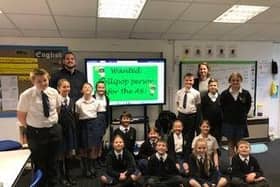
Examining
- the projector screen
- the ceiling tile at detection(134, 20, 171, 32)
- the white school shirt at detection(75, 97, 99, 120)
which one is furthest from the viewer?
the projector screen

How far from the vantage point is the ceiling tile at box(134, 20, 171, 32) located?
3.76 m

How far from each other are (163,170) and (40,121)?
4.62 ft

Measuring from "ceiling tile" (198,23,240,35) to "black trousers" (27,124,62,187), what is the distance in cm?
273

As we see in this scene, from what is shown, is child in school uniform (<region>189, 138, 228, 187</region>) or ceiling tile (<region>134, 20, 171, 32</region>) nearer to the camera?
child in school uniform (<region>189, 138, 228, 187</region>)

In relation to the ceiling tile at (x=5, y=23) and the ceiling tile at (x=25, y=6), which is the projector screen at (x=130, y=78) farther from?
the ceiling tile at (x=25, y=6)

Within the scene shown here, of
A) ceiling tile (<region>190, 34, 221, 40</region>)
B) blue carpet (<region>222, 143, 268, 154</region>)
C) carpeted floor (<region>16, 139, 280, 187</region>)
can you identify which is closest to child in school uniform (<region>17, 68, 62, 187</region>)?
carpeted floor (<region>16, 139, 280, 187</region>)

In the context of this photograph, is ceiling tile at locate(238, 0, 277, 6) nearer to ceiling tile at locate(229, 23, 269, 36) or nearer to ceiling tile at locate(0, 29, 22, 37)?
ceiling tile at locate(229, 23, 269, 36)

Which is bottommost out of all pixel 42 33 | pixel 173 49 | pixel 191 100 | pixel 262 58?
pixel 191 100

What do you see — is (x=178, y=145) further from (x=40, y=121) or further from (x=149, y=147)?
(x=40, y=121)

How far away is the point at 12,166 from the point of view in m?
1.96

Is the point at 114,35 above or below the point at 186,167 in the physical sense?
above

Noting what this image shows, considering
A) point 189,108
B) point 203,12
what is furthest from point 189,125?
point 203,12

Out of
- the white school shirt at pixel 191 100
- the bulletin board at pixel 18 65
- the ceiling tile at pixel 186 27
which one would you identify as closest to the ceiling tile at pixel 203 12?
the ceiling tile at pixel 186 27

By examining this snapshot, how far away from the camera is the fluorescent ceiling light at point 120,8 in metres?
2.98
